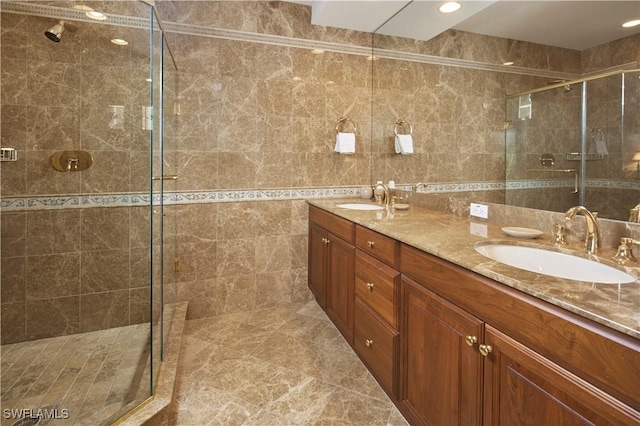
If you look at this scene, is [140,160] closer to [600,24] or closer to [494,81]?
[494,81]

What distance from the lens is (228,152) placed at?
252 centimetres

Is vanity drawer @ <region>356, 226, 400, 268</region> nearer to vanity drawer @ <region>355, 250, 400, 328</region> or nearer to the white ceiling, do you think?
vanity drawer @ <region>355, 250, 400, 328</region>

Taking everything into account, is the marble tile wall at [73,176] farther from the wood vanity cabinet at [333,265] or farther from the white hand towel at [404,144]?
the white hand towel at [404,144]

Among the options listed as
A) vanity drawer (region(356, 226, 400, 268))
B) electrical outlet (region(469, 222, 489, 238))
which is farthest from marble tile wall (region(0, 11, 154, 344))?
electrical outlet (region(469, 222, 489, 238))

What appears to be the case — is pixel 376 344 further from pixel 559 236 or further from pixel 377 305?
pixel 559 236

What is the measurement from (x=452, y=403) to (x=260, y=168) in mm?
2017

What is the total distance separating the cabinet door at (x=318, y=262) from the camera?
2.37 meters

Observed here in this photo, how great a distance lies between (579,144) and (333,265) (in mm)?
1424

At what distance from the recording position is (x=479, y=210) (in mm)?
1812

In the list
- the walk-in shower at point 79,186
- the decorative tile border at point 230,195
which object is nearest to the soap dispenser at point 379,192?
the decorative tile border at point 230,195

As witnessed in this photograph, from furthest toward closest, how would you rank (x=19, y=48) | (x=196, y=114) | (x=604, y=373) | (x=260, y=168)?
1. (x=260, y=168)
2. (x=196, y=114)
3. (x=19, y=48)
4. (x=604, y=373)

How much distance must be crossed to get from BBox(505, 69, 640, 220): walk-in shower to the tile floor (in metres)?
1.19

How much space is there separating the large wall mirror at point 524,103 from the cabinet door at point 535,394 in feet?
2.37

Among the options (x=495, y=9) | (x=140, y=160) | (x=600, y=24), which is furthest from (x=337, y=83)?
(x=600, y=24)
